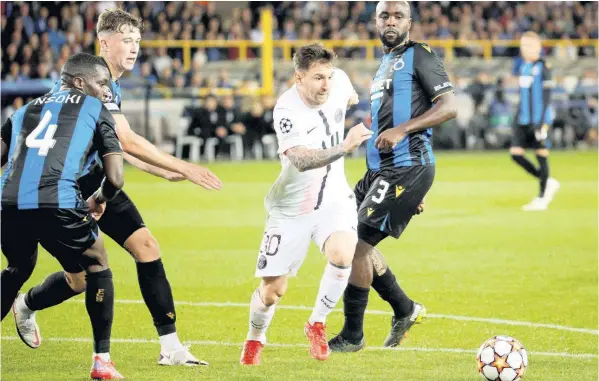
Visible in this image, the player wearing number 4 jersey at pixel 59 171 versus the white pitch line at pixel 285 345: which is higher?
the player wearing number 4 jersey at pixel 59 171

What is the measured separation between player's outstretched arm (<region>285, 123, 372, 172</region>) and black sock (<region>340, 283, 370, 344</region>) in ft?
3.90

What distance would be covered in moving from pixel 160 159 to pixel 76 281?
41.0 inches

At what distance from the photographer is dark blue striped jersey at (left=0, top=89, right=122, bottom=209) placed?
6070 mm

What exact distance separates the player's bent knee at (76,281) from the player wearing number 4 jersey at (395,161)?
5.76ft

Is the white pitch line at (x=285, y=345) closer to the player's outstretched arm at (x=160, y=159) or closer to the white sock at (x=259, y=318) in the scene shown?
the white sock at (x=259, y=318)

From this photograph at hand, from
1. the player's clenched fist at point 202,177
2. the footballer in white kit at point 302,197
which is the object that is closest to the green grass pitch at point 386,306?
the footballer in white kit at point 302,197

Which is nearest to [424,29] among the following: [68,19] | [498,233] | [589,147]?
[589,147]

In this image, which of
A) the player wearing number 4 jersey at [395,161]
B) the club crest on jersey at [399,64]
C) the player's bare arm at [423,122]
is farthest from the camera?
the club crest on jersey at [399,64]

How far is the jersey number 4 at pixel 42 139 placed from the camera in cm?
609

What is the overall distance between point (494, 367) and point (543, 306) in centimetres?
297

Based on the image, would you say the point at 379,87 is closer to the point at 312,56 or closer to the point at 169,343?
the point at 312,56

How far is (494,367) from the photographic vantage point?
248 inches

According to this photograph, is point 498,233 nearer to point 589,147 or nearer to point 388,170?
point 388,170

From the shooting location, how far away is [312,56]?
6766 mm
